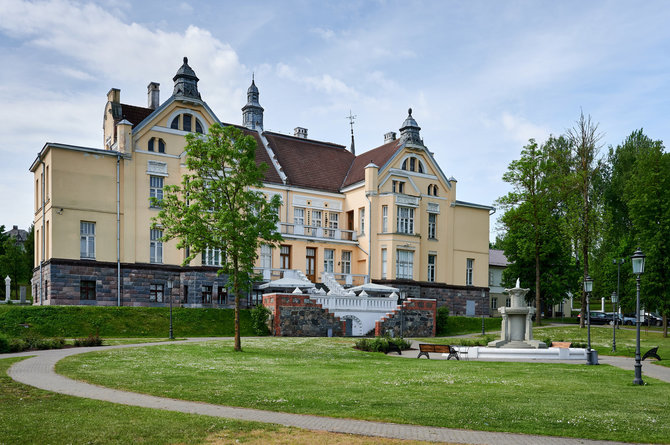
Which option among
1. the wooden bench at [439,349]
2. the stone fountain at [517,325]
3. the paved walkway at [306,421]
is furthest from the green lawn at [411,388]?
the stone fountain at [517,325]

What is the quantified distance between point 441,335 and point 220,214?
78.3 feet

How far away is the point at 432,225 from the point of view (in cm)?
5428

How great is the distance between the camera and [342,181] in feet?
183

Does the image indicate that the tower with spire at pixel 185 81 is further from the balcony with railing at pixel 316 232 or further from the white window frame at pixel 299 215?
the white window frame at pixel 299 215

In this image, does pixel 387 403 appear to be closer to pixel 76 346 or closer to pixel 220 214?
pixel 220 214

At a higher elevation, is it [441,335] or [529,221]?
[529,221]

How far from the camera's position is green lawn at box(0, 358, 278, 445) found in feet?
32.4

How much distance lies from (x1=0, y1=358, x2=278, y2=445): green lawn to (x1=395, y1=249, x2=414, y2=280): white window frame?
3936cm

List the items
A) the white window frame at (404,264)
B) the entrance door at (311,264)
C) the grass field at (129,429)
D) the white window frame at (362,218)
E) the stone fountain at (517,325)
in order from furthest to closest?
the white window frame at (362,218) → the white window frame at (404,264) → the entrance door at (311,264) → the stone fountain at (517,325) → the grass field at (129,429)

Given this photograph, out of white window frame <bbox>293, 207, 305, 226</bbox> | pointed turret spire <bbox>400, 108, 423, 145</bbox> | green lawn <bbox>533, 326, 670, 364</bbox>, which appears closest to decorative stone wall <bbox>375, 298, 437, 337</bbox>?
green lawn <bbox>533, 326, 670, 364</bbox>

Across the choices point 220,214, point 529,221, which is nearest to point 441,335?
point 529,221

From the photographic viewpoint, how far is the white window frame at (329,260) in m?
51.2

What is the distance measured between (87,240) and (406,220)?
25718 millimetres

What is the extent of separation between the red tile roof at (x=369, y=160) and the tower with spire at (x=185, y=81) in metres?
16.1
